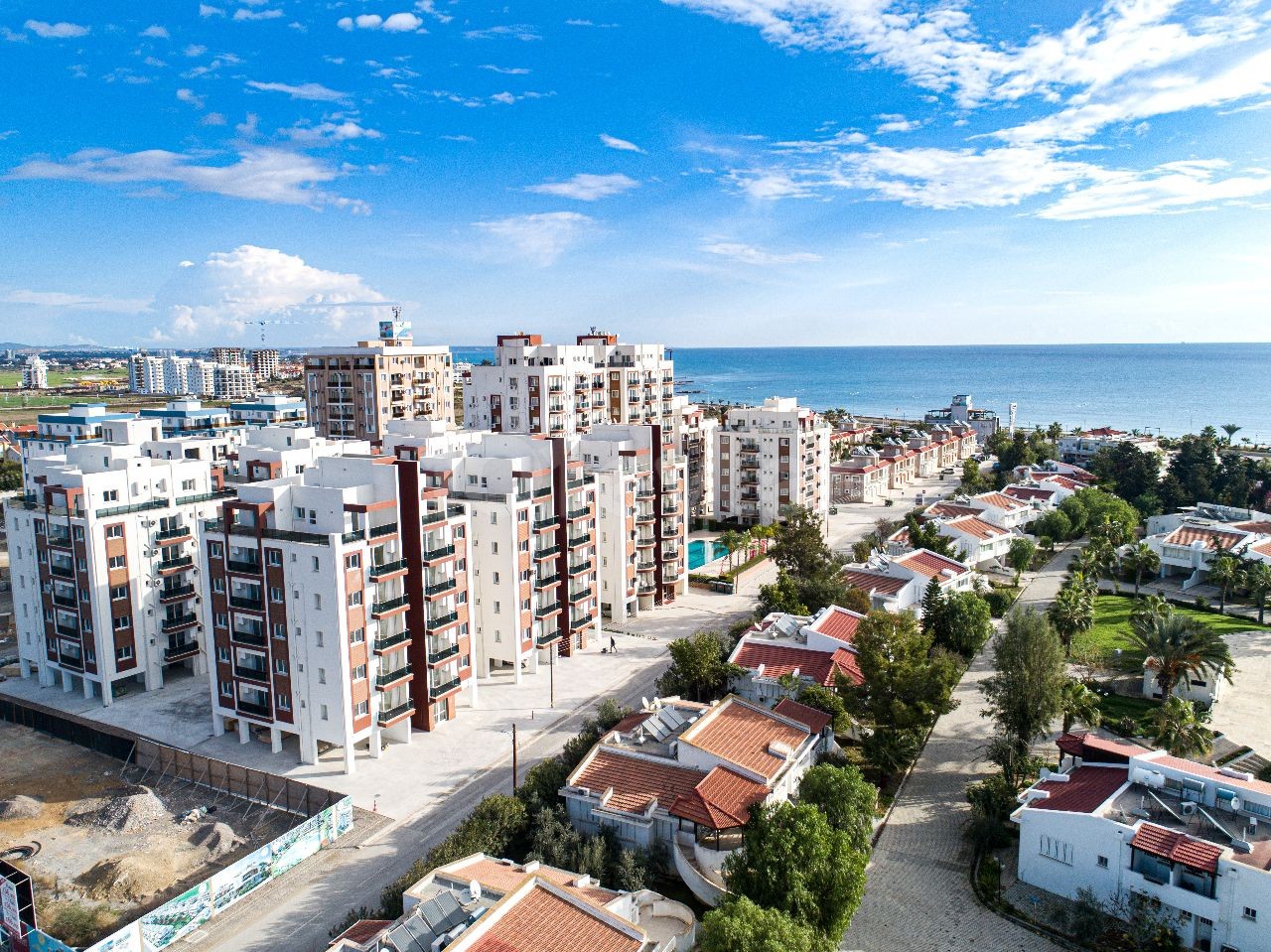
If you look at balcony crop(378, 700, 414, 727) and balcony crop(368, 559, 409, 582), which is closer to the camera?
balcony crop(368, 559, 409, 582)

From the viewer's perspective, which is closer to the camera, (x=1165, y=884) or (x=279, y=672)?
(x=1165, y=884)

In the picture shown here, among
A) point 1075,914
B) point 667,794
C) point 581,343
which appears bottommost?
point 1075,914

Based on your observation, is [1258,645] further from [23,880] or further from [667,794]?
[23,880]

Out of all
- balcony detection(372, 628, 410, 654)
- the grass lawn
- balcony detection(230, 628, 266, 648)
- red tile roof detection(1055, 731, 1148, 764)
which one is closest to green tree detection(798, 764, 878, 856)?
red tile roof detection(1055, 731, 1148, 764)

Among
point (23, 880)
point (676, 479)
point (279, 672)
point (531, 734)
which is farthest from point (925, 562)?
point (23, 880)

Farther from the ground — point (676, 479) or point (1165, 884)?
point (676, 479)

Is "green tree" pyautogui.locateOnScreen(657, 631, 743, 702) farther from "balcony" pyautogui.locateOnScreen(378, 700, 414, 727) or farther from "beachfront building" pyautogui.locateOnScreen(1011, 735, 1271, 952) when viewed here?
"beachfront building" pyautogui.locateOnScreen(1011, 735, 1271, 952)

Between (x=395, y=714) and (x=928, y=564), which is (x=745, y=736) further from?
(x=928, y=564)
